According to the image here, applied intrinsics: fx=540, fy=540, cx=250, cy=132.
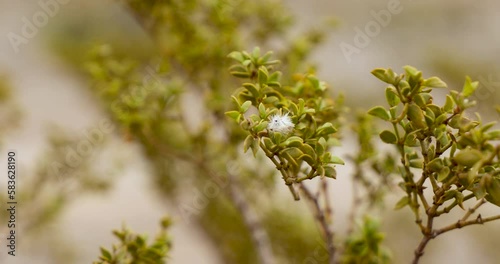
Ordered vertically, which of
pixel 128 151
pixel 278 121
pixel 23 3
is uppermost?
pixel 23 3

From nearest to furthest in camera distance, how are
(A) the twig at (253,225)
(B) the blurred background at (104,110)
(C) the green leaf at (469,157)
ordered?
1. (C) the green leaf at (469,157)
2. (A) the twig at (253,225)
3. (B) the blurred background at (104,110)

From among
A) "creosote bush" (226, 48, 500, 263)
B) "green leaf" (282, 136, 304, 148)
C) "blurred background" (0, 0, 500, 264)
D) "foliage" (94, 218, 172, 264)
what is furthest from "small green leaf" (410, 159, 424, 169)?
"blurred background" (0, 0, 500, 264)

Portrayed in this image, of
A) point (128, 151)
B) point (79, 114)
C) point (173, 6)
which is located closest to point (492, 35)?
point (79, 114)

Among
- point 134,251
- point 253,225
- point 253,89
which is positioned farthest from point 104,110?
point 253,89

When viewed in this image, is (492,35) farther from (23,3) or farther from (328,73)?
(23,3)

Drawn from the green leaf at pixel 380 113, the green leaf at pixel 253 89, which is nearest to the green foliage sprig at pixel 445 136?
the green leaf at pixel 380 113

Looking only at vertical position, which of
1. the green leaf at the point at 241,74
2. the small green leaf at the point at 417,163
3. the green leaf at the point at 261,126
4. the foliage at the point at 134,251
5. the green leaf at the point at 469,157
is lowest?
the green leaf at the point at 469,157

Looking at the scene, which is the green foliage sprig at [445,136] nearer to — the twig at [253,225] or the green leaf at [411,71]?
the green leaf at [411,71]

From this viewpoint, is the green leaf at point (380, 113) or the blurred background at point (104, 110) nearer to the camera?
the green leaf at point (380, 113)
